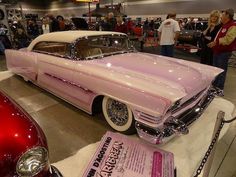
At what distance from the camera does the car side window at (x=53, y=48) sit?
366 centimetres

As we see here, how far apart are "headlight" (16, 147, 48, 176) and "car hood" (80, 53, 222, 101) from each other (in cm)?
132

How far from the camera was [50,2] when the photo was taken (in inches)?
1396

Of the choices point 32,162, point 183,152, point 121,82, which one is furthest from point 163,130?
point 32,162

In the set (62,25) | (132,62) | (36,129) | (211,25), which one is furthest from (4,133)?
(62,25)

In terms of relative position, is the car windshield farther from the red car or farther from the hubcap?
the red car

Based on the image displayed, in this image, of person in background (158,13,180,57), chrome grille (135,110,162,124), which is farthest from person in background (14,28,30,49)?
chrome grille (135,110,162,124)

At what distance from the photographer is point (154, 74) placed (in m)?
2.86

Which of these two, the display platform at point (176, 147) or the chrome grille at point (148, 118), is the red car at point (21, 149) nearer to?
the display platform at point (176, 147)

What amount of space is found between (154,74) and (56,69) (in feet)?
5.34

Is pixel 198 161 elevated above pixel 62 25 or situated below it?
below

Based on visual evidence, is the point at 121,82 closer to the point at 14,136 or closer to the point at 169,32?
the point at 14,136

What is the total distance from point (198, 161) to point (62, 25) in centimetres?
1009

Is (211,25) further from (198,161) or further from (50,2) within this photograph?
(50,2)

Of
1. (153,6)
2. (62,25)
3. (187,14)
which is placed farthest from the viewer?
(153,6)
